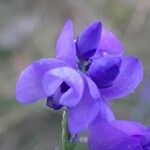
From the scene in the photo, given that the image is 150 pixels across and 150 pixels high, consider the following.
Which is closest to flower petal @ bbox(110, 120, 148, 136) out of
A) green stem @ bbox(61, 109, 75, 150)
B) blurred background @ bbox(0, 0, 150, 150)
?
green stem @ bbox(61, 109, 75, 150)

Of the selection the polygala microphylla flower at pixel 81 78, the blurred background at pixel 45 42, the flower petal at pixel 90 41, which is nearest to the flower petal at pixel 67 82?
the polygala microphylla flower at pixel 81 78

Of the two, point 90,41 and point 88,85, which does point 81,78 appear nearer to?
point 88,85

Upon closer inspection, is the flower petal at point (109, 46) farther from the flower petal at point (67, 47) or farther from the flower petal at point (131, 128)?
the flower petal at point (131, 128)

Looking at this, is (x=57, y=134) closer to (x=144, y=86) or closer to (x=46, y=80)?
(x=144, y=86)

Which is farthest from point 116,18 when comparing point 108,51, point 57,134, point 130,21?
point 108,51

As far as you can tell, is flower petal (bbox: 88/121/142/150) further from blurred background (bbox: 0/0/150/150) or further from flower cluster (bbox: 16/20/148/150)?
blurred background (bbox: 0/0/150/150)

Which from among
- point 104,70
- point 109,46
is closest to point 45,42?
point 109,46

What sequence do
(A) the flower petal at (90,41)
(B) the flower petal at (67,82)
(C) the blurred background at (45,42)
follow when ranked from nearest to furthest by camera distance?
(B) the flower petal at (67,82) < (A) the flower petal at (90,41) < (C) the blurred background at (45,42)
